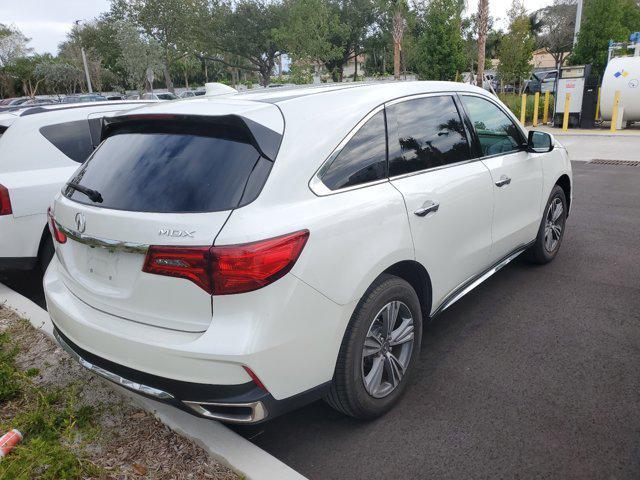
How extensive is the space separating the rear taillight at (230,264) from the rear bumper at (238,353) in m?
0.05

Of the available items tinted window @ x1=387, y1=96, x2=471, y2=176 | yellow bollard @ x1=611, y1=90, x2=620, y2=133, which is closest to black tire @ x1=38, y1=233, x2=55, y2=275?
tinted window @ x1=387, y1=96, x2=471, y2=176

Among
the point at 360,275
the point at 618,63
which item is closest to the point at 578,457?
the point at 360,275

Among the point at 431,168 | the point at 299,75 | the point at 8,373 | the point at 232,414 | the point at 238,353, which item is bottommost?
the point at 8,373

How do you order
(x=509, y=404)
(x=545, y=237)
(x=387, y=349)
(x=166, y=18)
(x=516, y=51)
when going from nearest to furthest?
1. (x=387, y=349)
2. (x=509, y=404)
3. (x=545, y=237)
4. (x=516, y=51)
5. (x=166, y=18)

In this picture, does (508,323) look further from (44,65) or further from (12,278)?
(44,65)

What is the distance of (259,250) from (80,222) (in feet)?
3.34

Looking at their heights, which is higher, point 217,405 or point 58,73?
point 58,73

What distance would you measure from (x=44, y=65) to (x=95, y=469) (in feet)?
194

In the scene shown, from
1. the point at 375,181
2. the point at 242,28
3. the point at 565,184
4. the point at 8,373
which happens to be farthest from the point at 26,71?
the point at 375,181

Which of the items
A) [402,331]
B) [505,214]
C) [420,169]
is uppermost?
[420,169]

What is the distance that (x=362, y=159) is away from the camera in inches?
104

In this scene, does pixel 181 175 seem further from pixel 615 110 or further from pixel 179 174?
pixel 615 110

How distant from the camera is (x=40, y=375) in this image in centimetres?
331

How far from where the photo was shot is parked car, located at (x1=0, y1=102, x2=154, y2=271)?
13.9 ft
